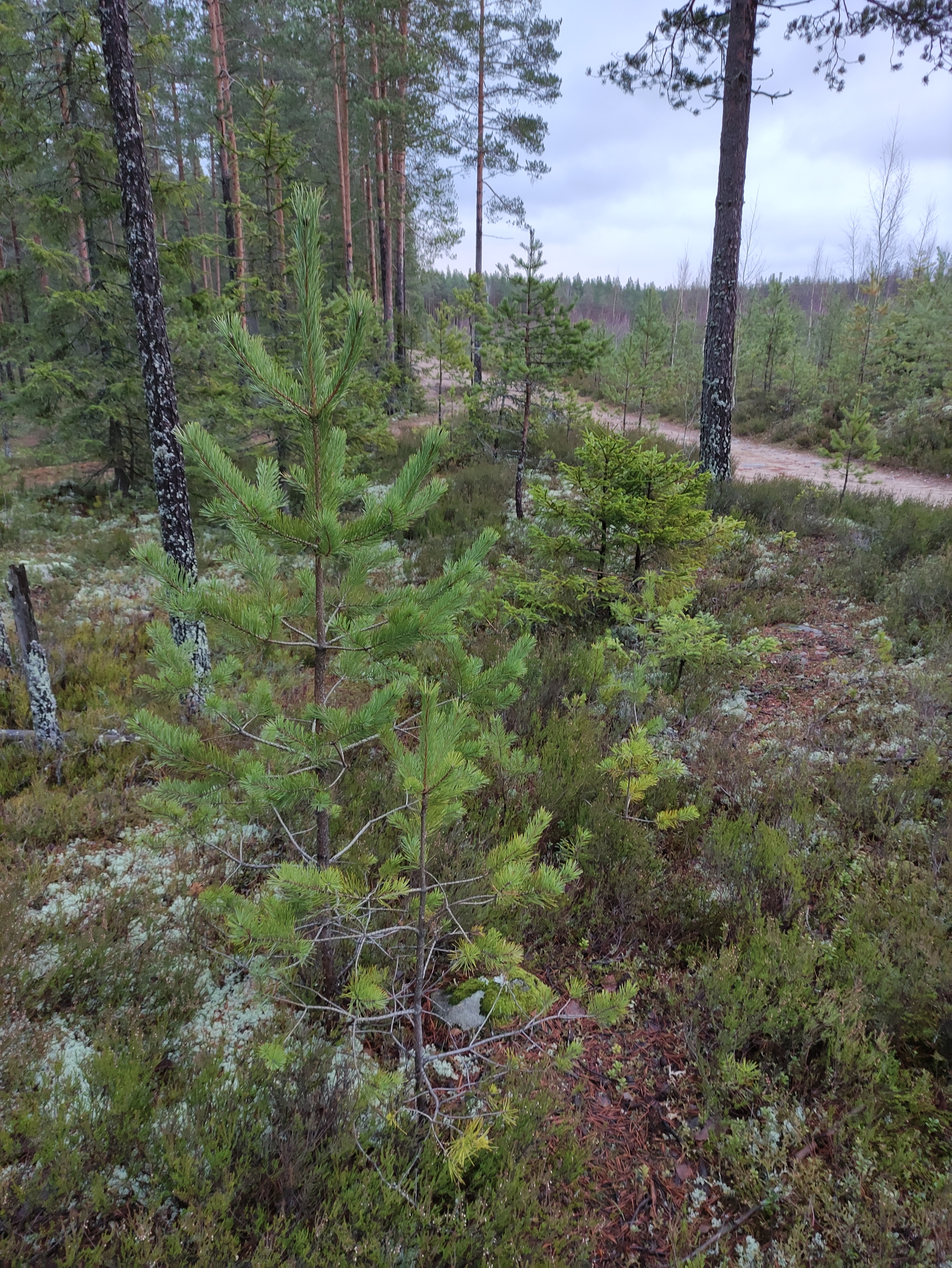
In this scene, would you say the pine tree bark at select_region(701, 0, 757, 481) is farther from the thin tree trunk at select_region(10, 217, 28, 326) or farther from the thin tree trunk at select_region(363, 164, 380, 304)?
the thin tree trunk at select_region(363, 164, 380, 304)

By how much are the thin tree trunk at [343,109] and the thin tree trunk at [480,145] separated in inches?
147

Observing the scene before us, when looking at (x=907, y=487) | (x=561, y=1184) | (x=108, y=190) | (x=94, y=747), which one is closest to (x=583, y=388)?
(x=907, y=487)

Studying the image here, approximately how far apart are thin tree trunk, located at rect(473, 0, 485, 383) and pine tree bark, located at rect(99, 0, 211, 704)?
1112 cm

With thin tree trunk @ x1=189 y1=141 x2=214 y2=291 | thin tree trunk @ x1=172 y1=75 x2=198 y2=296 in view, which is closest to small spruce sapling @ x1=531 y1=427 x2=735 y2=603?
thin tree trunk @ x1=189 y1=141 x2=214 y2=291

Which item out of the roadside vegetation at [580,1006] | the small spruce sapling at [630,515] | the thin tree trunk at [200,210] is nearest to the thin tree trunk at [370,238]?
the thin tree trunk at [200,210]

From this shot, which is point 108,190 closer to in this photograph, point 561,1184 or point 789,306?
point 561,1184

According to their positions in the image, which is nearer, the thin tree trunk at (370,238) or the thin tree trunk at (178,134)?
the thin tree trunk at (370,238)

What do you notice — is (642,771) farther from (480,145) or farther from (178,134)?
(178,134)

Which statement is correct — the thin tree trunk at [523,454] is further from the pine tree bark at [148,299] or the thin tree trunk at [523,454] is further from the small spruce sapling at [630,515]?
the pine tree bark at [148,299]

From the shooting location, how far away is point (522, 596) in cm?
608

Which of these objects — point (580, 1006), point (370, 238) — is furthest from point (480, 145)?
point (580, 1006)

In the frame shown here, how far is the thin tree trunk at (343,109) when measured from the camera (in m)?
15.7

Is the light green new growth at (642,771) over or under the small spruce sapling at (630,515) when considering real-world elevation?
under

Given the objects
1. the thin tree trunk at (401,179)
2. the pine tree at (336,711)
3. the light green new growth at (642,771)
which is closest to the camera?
the pine tree at (336,711)
